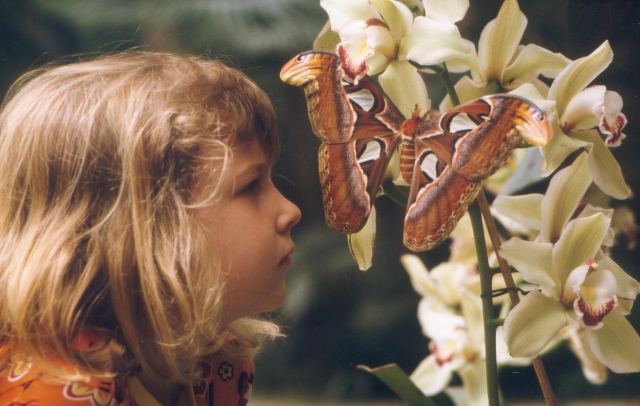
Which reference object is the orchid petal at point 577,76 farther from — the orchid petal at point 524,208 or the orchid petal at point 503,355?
the orchid petal at point 503,355

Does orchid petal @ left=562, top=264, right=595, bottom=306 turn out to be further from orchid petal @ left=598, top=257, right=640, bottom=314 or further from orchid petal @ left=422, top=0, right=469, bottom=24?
orchid petal @ left=422, top=0, right=469, bottom=24

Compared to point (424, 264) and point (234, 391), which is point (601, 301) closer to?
point (424, 264)

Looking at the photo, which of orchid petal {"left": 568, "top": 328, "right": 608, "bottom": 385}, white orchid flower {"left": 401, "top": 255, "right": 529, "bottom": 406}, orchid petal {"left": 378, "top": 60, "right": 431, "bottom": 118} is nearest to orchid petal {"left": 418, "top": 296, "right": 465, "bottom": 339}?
white orchid flower {"left": 401, "top": 255, "right": 529, "bottom": 406}

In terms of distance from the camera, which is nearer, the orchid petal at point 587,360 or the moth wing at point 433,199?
the moth wing at point 433,199

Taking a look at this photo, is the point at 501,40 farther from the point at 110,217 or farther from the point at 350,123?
the point at 110,217

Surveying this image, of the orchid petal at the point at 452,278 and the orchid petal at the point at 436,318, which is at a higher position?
the orchid petal at the point at 452,278

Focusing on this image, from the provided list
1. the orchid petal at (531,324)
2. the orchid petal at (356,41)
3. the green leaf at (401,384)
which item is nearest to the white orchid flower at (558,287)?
the orchid petal at (531,324)

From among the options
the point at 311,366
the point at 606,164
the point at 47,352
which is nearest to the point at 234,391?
the point at 311,366
